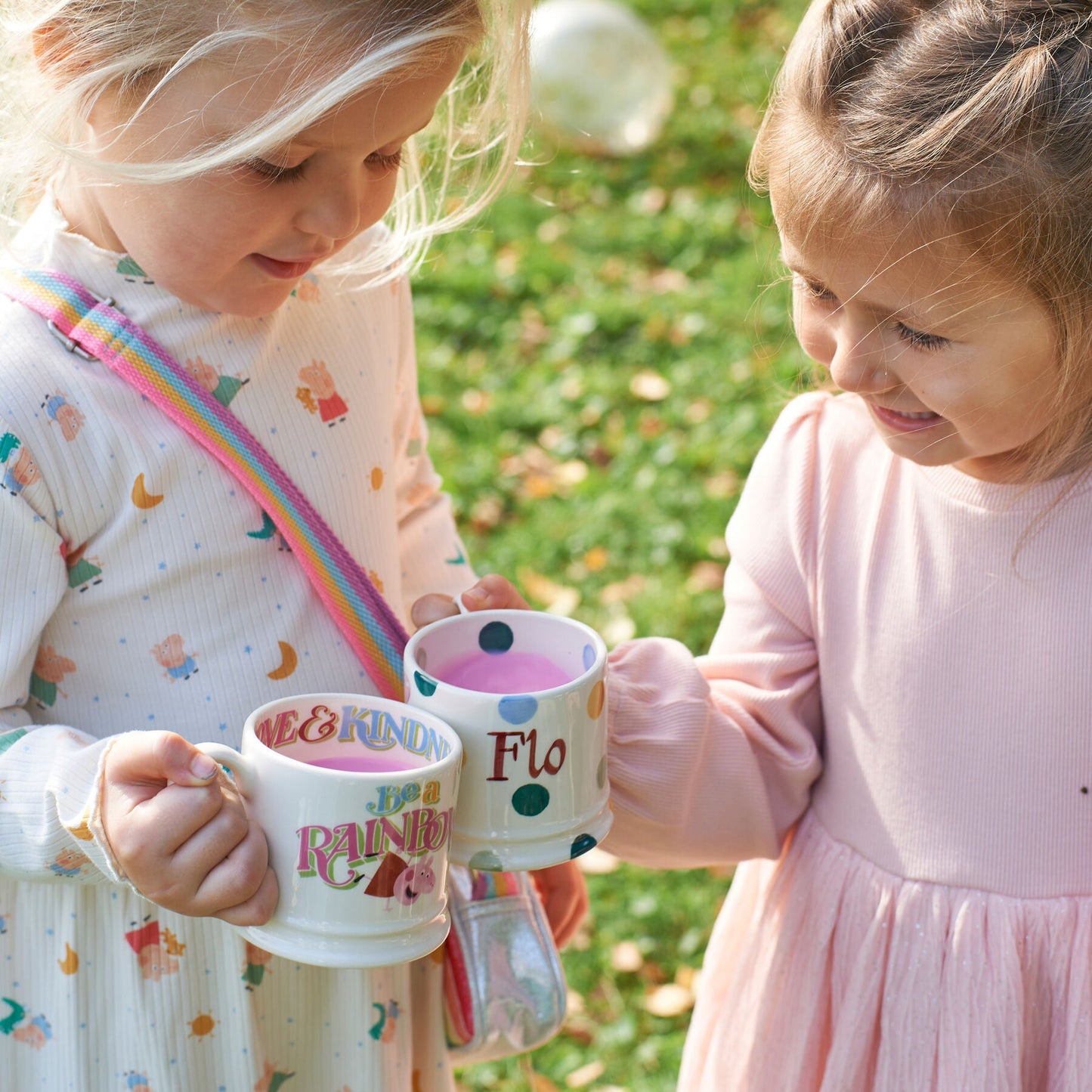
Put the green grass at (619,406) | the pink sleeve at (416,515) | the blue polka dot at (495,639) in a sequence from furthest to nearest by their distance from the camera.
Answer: the green grass at (619,406)
the pink sleeve at (416,515)
the blue polka dot at (495,639)

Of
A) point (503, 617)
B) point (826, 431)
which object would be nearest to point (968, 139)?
point (826, 431)

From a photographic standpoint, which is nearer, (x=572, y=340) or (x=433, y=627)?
(x=433, y=627)

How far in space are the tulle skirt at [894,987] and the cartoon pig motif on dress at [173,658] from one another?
2.60ft

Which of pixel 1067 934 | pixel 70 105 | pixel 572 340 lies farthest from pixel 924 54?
pixel 572 340

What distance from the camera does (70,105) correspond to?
144cm

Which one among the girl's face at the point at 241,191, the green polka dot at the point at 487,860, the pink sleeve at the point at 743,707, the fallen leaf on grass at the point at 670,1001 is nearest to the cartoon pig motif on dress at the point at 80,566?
the girl's face at the point at 241,191

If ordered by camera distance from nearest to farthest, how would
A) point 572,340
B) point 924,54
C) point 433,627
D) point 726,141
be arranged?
point 924,54, point 433,627, point 572,340, point 726,141

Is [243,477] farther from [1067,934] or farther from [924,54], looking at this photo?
[1067,934]

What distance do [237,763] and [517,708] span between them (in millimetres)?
270

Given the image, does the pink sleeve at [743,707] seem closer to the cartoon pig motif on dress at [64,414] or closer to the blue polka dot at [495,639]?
the blue polka dot at [495,639]

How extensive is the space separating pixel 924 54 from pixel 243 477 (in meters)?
0.84

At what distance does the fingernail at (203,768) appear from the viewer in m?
1.31

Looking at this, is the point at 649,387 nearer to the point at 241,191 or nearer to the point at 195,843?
the point at 241,191

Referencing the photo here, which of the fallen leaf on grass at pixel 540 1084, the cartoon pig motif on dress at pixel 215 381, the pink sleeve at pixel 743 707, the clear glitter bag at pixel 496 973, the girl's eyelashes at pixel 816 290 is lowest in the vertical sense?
the fallen leaf on grass at pixel 540 1084
